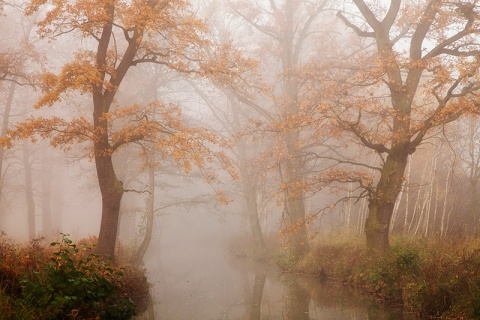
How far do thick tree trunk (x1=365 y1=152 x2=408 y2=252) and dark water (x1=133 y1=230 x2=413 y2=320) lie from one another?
6.28ft

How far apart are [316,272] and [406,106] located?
315 inches

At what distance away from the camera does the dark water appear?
439 inches

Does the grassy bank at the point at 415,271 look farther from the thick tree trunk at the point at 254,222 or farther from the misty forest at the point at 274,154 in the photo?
the thick tree trunk at the point at 254,222

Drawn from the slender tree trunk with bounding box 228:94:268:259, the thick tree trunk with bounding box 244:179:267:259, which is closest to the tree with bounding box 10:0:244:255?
the slender tree trunk with bounding box 228:94:268:259

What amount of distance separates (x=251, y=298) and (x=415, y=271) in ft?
17.4

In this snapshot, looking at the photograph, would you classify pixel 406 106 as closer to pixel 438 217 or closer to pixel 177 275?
pixel 438 217

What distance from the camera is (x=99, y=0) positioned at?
33.7 feet

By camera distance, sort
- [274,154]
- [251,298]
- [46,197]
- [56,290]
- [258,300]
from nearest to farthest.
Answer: [56,290] → [258,300] → [251,298] → [274,154] → [46,197]

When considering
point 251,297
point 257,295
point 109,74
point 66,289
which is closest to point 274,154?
point 257,295

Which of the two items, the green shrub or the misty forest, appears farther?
the misty forest

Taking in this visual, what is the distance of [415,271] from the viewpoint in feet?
39.8

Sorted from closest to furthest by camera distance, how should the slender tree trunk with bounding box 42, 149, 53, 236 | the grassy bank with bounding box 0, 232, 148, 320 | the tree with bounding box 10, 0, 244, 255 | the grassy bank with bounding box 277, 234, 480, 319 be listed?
the grassy bank with bounding box 0, 232, 148, 320 → the grassy bank with bounding box 277, 234, 480, 319 → the tree with bounding box 10, 0, 244, 255 → the slender tree trunk with bounding box 42, 149, 53, 236

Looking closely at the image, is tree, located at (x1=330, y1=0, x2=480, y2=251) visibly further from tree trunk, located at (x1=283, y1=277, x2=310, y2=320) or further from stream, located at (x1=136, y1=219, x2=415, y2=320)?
tree trunk, located at (x1=283, y1=277, x2=310, y2=320)

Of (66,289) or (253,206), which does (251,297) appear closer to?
(66,289)
